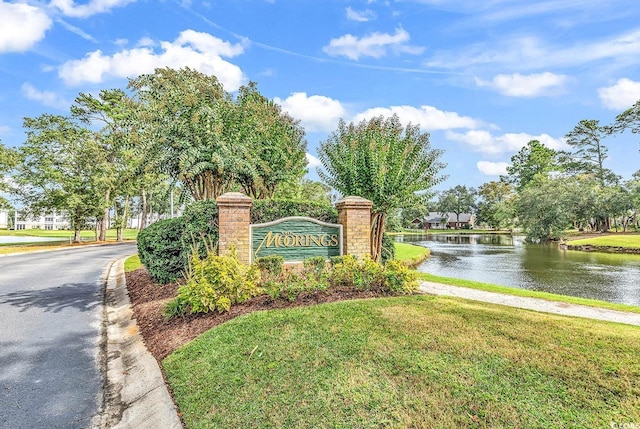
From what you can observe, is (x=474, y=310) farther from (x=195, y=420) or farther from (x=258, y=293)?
(x=195, y=420)

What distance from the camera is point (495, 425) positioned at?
2.38m

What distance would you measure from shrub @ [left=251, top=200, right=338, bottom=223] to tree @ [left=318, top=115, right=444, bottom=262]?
1.17m

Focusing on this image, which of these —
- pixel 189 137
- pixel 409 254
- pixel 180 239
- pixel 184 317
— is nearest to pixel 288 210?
pixel 180 239

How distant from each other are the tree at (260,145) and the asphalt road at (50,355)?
619 cm

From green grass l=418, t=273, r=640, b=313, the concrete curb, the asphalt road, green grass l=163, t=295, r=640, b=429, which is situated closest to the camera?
green grass l=163, t=295, r=640, b=429

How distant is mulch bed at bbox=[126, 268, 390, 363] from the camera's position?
447cm

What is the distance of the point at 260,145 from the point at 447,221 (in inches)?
3054

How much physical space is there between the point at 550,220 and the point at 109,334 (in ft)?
139

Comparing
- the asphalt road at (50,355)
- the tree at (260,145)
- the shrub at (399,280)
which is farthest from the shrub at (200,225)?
the tree at (260,145)

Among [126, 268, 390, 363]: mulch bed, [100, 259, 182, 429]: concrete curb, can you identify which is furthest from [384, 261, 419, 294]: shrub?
[100, 259, 182, 429]: concrete curb

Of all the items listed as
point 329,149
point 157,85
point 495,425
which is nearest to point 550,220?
point 329,149

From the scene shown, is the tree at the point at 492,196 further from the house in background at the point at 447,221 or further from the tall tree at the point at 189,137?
the tall tree at the point at 189,137

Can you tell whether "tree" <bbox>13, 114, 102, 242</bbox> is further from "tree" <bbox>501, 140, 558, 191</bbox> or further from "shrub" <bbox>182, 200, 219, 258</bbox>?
"tree" <bbox>501, 140, 558, 191</bbox>

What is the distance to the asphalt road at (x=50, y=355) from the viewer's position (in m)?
3.18
